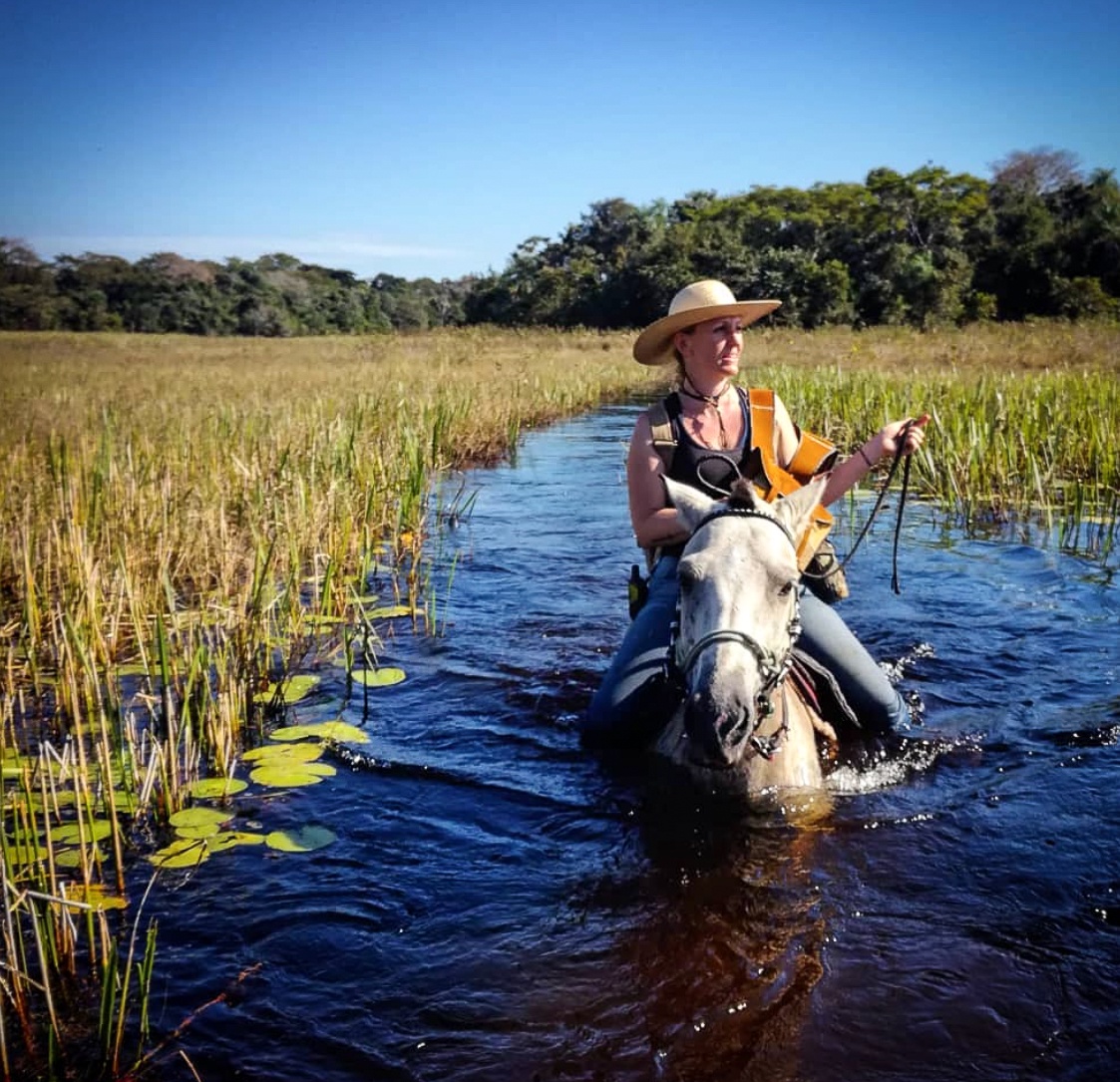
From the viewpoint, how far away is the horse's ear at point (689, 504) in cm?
376

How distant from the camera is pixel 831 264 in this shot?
1802 inches

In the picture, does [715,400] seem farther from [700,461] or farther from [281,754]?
[281,754]

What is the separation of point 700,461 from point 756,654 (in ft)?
5.42

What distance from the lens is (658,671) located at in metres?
4.44

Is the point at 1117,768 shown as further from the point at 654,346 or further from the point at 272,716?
the point at 272,716

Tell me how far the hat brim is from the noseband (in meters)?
1.26

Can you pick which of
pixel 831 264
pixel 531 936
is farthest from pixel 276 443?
pixel 831 264

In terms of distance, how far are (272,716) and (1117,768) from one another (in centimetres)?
429

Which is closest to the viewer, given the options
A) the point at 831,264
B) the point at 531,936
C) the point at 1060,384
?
the point at 531,936

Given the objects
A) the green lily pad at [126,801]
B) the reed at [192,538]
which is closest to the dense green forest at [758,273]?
the reed at [192,538]

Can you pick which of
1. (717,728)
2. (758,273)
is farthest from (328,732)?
(758,273)

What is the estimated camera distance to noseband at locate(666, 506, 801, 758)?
3135 mm

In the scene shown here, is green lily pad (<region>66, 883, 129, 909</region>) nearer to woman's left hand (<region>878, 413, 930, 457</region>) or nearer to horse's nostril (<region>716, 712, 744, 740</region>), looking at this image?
horse's nostril (<region>716, 712, 744, 740</region>)

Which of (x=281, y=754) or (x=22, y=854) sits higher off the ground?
(x=22, y=854)
